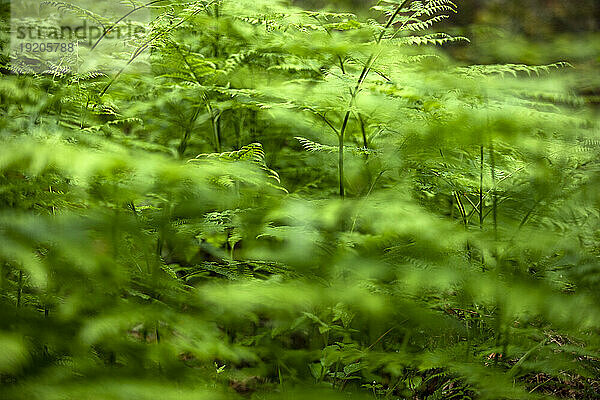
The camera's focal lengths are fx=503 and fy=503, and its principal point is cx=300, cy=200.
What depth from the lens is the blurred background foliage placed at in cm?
63

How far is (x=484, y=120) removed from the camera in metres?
1.08

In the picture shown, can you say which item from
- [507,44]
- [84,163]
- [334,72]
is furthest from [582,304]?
[507,44]

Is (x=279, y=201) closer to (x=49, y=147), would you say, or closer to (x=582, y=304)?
(x=49, y=147)

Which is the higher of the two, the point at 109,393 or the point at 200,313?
the point at 109,393

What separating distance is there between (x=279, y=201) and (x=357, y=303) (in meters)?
0.32

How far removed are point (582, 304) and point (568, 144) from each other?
1.76ft

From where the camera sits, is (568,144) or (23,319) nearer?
(23,319)

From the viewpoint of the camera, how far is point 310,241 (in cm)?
98

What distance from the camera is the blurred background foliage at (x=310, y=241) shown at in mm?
630

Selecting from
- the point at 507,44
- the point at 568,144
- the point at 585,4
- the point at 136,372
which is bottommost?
the point at 136,372

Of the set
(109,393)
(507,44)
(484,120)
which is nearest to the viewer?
(109,393)

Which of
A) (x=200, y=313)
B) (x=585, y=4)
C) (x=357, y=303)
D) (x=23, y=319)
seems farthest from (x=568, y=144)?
(x=585, y=4)

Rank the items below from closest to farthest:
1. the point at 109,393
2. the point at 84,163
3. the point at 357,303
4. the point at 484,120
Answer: the point at 109,393 → the point at 84,163 → the point at 357,303 → the point at 484,120

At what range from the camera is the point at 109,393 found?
0.49m
